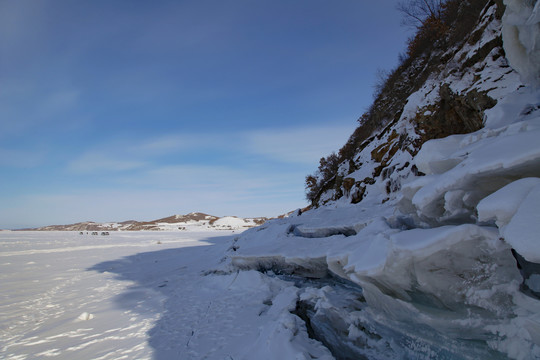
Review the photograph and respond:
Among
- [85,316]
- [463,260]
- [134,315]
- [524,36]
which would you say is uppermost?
[524,36]

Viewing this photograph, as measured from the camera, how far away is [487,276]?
8.72 feet

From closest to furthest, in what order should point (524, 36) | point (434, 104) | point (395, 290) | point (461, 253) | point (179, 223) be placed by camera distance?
point (461, 253), point (395, 290), point (524, 36), point (434, 104), point (179, 223)

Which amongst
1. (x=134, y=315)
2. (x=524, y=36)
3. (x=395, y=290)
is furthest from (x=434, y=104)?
(x=134, y=315)

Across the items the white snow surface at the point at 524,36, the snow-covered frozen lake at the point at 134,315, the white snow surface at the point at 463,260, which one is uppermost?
the white snow surface at the point at 524,36

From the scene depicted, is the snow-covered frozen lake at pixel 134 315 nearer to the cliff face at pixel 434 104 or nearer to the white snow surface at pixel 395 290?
the white snow surface at pixel 395 290

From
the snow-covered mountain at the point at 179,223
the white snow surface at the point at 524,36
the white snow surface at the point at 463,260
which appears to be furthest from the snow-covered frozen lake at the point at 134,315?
the snow-covered mountain at the point at 179,223

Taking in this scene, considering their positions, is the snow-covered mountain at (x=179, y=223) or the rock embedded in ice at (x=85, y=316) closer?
the rock embedded in ice at (x=85, y=316)

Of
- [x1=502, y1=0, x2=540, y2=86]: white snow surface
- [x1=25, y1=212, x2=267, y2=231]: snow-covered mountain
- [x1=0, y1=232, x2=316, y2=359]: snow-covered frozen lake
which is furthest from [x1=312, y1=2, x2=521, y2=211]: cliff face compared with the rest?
[x1=25, y1=212, x2=267, y2=231]: snow-covered mountain

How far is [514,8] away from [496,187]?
12.2ft

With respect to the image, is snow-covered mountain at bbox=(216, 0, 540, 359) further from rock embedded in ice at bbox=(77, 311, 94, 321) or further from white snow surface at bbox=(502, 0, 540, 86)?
rock embedded in ice at bbox=(77, 311, 94, 321)

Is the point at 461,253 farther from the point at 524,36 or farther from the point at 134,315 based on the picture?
the point at 134,315

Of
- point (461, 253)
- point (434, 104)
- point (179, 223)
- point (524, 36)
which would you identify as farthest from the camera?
point (179, 223)

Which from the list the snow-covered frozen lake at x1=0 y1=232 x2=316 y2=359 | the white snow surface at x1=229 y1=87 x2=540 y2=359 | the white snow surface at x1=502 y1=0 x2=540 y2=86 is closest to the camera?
the white snow surface at x1=229 y1=87 x2=540 y2=359

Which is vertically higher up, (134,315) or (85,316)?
(85,316)
